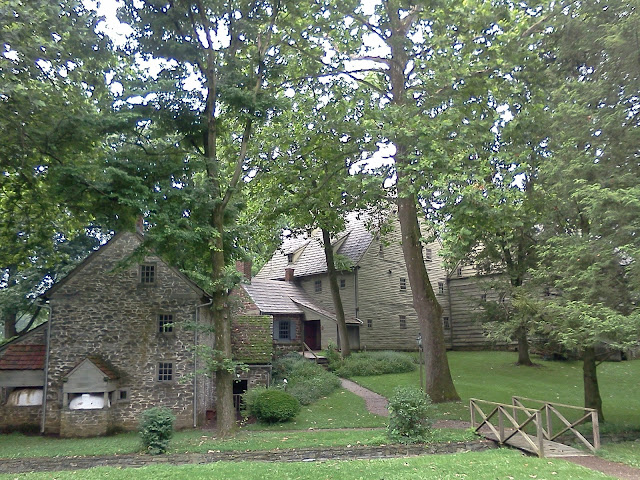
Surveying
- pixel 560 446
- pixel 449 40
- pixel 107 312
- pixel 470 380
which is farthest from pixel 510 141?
pixel 107 312

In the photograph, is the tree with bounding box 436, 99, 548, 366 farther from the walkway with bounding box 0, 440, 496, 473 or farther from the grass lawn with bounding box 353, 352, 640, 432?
the walkway with bounding box 0, 440, 496, 473

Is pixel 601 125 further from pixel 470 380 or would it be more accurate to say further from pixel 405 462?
pixel 470 380

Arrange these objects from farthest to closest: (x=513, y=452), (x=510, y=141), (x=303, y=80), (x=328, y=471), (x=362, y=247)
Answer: (x=362, y=247) → (x=303, y=80) → (x=510, y=141) → (x=513, y=452) → (x=328, y=471)

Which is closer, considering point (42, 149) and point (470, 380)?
point (42, 149)

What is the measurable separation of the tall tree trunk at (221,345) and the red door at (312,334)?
1851cm

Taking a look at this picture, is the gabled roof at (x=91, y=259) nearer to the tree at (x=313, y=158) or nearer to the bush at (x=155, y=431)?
the tree at (x=313, y=158)

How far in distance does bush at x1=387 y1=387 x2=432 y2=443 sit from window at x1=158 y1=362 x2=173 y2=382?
34.6 ft

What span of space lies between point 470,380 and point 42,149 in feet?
69.4

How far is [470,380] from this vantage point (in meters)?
26.7

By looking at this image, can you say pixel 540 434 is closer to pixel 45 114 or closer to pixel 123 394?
pixel 123 394

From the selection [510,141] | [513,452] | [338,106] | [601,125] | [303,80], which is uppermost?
[303,80]

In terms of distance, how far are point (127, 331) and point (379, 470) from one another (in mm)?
14179

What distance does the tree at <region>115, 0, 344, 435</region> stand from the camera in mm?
16547

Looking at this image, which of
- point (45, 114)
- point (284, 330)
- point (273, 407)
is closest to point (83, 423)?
point (273, 407)
